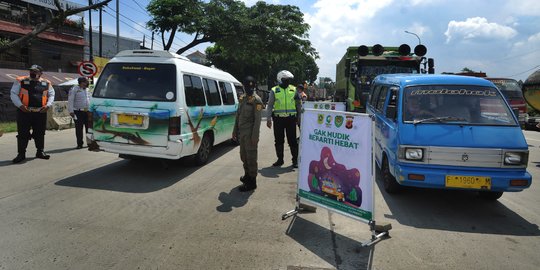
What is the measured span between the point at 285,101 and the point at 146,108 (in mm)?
2704

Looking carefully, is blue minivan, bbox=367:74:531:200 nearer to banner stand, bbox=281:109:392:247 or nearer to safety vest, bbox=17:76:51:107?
banner stand, bbox=281:109:392:247

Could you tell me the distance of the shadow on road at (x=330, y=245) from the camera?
11.3 feet

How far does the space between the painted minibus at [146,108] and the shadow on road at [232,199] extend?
1199mm

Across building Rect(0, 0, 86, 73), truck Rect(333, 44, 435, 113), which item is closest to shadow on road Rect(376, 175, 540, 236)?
truck Rect(333, 44, 435, 113)

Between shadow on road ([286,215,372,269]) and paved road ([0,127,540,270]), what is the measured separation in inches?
0.4

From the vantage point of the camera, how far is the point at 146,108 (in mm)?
5844

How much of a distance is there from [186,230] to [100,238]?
35.0 inches

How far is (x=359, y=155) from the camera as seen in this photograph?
12.5ft

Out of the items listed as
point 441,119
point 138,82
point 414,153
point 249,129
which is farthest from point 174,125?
point 441,119

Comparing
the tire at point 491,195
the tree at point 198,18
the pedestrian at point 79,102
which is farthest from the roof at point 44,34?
the tire at point 491,195

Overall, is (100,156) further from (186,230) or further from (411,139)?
(411,139)

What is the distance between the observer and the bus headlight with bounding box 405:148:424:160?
4.76 m

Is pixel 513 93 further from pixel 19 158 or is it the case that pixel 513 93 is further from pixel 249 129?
pixel 19 158

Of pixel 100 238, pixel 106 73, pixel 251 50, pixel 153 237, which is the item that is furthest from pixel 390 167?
pixel 251 50
